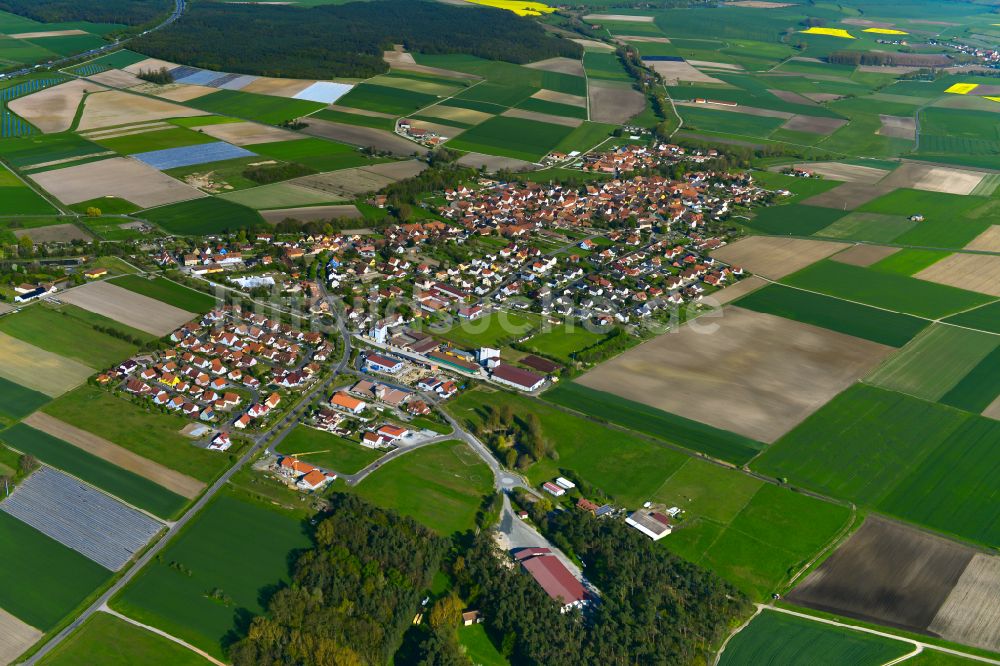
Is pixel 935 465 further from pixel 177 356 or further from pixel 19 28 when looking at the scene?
pixel 19 28

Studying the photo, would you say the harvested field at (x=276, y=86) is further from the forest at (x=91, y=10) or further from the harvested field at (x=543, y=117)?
the forest at (x=91, y=10)

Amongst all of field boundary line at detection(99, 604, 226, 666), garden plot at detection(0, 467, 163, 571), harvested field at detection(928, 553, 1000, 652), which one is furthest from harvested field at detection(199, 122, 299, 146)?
harvested field at detection(928, 553, 1000, 652)

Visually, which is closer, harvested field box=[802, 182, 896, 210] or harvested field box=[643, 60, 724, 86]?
harvested field box=[802, 182, 896, 210]

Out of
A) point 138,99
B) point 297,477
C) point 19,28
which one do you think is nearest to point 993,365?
point 297,477

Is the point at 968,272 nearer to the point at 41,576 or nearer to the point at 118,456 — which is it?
the point at 118,456

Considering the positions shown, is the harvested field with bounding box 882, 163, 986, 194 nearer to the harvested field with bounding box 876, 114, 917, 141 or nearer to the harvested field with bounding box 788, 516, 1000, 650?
the harvested field with bounding box 876, 114, 917, 141

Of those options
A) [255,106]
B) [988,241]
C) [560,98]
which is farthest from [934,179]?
[255,106]
